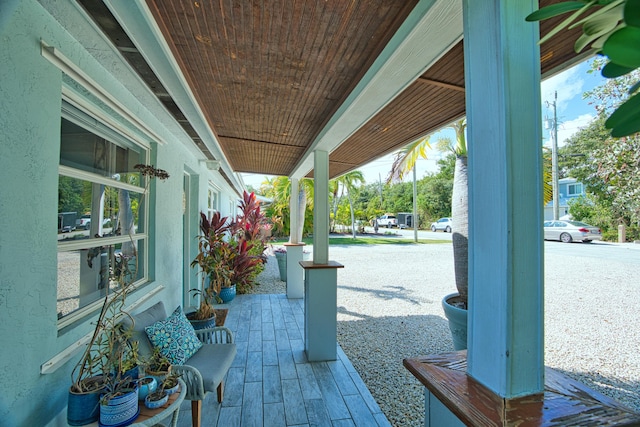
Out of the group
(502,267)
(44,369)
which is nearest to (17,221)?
(44,369)

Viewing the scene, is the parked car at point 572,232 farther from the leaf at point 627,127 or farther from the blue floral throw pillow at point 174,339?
the leaf at point 627,127

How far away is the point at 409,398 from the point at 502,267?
2.34 m

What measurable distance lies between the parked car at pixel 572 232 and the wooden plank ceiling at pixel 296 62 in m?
15.0

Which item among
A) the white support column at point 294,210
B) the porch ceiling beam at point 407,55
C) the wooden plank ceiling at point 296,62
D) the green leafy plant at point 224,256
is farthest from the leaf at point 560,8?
the white support column at point 294,210

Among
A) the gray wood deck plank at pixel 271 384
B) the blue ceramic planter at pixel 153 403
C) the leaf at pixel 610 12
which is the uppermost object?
the leaf at pixel 610 12

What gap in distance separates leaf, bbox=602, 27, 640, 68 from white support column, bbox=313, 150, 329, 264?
3.18 m

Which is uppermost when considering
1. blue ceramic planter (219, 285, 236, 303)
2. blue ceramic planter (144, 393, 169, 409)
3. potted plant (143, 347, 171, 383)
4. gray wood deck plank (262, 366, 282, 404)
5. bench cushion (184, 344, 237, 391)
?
potted plant (143, 347, 171, 383)

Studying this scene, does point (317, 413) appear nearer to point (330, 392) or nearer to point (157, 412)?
point (330, 392)

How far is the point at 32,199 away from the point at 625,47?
6.27ft

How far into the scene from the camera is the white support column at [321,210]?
3.54m

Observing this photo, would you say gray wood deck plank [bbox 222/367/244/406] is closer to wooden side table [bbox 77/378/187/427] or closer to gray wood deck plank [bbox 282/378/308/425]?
gray wood deck plank [bbox 282/378/308/425]

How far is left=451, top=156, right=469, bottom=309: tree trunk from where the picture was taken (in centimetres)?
266

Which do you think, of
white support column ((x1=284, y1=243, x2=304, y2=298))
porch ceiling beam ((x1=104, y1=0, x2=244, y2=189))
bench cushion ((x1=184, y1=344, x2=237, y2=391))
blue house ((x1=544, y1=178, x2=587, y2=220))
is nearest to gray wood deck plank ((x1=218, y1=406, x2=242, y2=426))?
bench cushion ((x1=184, y1=344, x2=237, y2=391))

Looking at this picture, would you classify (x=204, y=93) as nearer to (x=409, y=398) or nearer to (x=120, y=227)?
(x=120, y=227)
